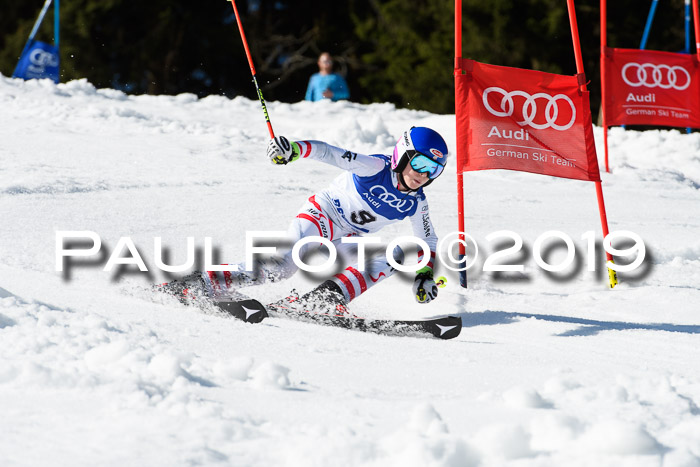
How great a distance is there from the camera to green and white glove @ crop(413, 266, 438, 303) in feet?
17.2

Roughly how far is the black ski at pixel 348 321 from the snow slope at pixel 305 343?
0.09 metres

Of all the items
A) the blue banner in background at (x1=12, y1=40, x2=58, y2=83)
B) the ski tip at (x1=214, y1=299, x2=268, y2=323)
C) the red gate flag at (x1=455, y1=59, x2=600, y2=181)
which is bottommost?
the ski tip at (x1=214, y1=299, x2=268, y2=323)

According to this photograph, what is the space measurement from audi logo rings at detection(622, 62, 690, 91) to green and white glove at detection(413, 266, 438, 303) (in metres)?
5.61

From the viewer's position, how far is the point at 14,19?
23.1 meters

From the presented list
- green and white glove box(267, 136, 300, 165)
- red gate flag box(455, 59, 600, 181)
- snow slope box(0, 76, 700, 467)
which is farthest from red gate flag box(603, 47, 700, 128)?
green and white glove box(267, 136, 300, 165)

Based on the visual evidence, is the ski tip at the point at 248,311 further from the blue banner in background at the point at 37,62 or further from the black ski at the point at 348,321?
the blue banner in background at the point at 37,62

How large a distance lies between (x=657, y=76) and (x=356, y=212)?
6.05 m

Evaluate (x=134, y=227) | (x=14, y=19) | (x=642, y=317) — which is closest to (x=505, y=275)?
(x=642, y=317)

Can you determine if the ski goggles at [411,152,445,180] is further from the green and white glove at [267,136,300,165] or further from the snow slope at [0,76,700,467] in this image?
the snow slope at [0,76,700,467]

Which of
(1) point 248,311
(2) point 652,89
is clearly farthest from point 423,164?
(2) point 652,89

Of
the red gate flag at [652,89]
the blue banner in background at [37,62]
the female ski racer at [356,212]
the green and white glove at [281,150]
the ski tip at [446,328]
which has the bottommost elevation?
the ski tip at [446,328]

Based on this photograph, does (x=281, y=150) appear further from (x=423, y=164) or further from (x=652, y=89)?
(x=652, y=89)

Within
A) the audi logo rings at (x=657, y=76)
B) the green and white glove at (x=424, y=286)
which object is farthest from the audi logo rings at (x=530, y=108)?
the audi logo rings at (x=657, y=76)

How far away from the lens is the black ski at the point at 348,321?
4.55 metres
